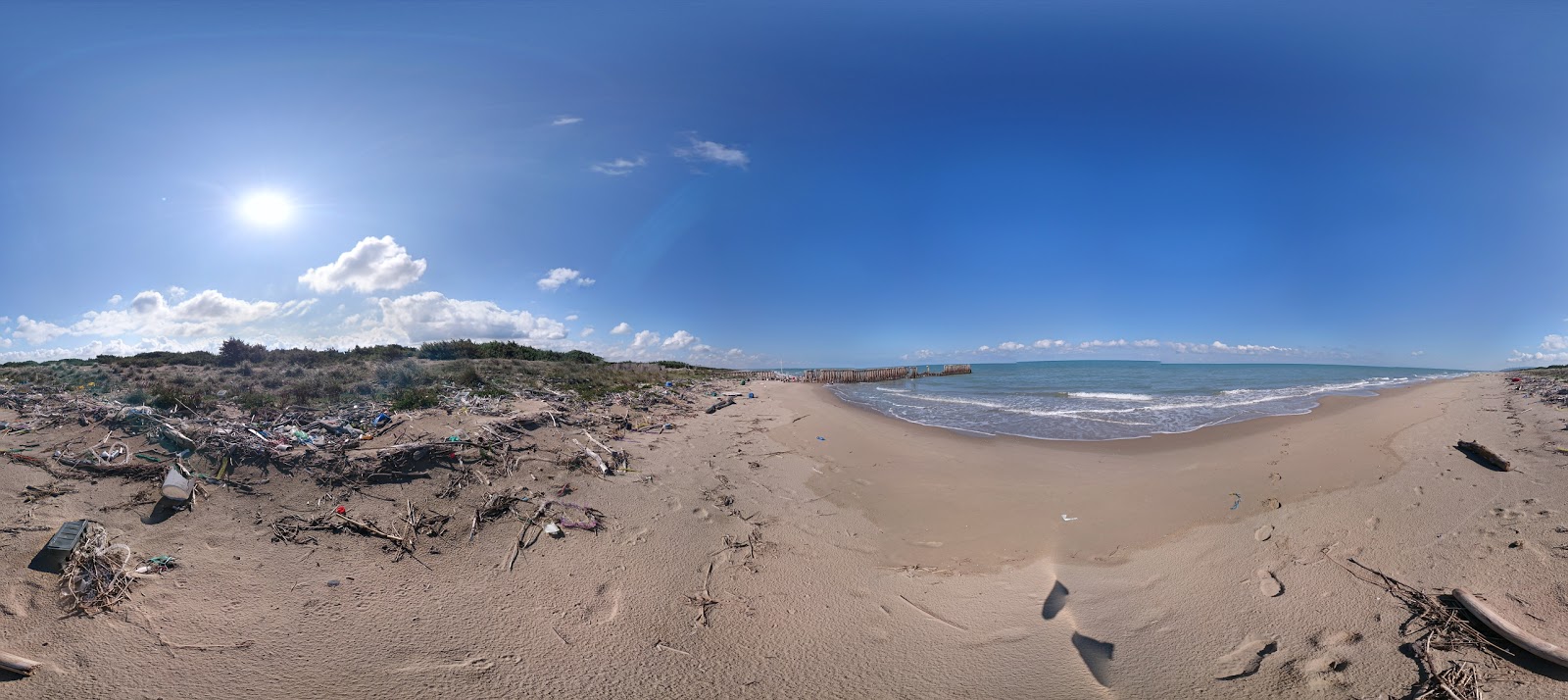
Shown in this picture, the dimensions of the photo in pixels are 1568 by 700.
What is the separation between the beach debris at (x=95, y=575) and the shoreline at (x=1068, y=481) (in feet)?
23.0

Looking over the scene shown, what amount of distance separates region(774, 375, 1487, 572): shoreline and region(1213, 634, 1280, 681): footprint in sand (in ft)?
6.04

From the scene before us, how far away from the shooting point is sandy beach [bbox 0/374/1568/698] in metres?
3.65

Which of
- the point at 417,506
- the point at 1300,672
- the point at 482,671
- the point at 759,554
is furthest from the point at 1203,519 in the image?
the point at 417,506

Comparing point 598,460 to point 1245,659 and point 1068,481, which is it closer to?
point 1245,659

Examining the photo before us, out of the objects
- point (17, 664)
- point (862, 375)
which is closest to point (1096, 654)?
point (17, 664)

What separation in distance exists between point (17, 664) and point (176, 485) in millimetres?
3156

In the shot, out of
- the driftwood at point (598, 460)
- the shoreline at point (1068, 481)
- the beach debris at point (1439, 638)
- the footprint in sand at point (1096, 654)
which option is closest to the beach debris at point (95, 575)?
the driftwood at point (598, 460)

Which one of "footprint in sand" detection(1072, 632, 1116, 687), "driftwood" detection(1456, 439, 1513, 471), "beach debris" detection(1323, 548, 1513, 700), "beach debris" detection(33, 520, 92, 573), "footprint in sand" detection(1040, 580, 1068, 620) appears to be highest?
"driftwood" detection(1456, 439, 1513, 471)

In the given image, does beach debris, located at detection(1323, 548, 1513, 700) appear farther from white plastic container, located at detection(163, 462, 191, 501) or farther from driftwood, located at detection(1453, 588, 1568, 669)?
white plastic container, located at detection(163, 462, 191, 501)

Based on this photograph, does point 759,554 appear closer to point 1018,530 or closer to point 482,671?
point 482,671

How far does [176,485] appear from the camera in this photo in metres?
5.69

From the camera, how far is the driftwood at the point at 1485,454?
7582 mm

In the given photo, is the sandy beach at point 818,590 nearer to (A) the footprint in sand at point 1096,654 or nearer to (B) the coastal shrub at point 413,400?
(A) the footprint in sand at point 1096,654

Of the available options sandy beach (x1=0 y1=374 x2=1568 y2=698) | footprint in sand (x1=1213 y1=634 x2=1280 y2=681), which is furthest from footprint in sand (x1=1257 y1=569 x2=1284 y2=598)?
footprint in sand (x1=1213 y1=634 x2=1280 y2=681)
